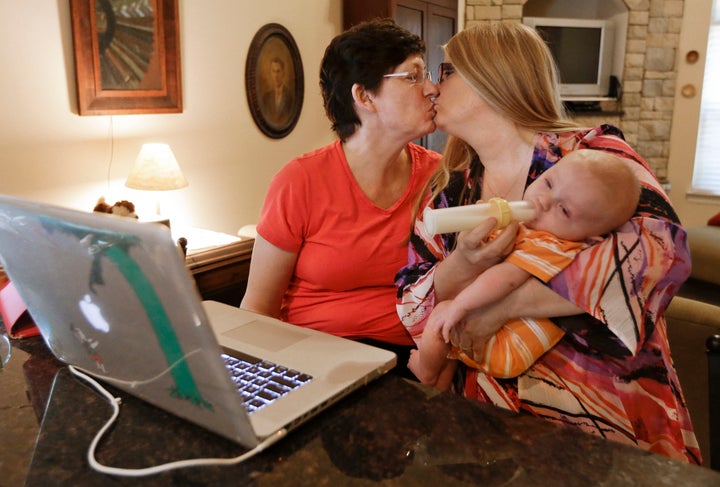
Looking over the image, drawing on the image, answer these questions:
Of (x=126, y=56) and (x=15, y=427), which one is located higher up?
(x=126, y=56)

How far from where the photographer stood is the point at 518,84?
1205mm

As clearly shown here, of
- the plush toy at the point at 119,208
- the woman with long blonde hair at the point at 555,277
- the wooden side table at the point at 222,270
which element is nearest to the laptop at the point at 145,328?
the woman with long blonde hair at the point at 555,277

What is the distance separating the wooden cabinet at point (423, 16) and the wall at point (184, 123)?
194 mm

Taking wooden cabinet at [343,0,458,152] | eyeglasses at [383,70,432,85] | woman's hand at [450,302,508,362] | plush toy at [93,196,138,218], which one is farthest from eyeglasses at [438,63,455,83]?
wooden cabinet at [343,0,458,152]

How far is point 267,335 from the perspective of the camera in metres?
1.04

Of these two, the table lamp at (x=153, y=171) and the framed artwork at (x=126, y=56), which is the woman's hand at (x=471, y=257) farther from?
the framed artwork at (x=126, y=56)

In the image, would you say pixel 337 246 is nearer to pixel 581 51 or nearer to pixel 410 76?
pixel 410 76

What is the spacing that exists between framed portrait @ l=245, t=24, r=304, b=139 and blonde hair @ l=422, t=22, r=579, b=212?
288cm

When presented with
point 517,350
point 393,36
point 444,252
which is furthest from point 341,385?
point 393,36

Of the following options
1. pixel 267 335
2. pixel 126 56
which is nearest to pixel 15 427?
pixel 267 335

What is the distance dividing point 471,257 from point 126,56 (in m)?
2.68

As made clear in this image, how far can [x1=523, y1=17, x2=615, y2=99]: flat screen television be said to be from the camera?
546 centimetres

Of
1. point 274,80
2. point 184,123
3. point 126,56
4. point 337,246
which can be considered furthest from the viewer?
point 274,80

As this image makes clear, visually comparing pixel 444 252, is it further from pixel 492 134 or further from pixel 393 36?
pixel 393 36
